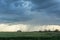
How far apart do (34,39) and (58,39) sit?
9422 mm

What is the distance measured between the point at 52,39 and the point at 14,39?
14.6m

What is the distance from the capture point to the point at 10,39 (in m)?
73.3

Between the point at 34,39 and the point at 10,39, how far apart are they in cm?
862

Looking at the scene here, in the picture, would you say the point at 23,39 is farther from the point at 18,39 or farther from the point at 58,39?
the point at 58,39

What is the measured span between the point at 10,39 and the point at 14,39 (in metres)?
1.43

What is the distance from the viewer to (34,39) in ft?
243

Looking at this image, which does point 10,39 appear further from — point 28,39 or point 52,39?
point 52,39

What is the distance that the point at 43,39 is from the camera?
2975 inches

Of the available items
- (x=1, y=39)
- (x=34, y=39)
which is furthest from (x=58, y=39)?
(x=1, y=39)

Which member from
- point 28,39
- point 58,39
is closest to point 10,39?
point 28,39

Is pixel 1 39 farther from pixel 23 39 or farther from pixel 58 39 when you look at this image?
pixel 58 39

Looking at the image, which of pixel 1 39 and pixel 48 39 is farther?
pixel 48 39

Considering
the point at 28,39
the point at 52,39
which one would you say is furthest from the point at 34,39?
the point at 52,39

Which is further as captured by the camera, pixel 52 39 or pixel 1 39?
pixel 52 39
